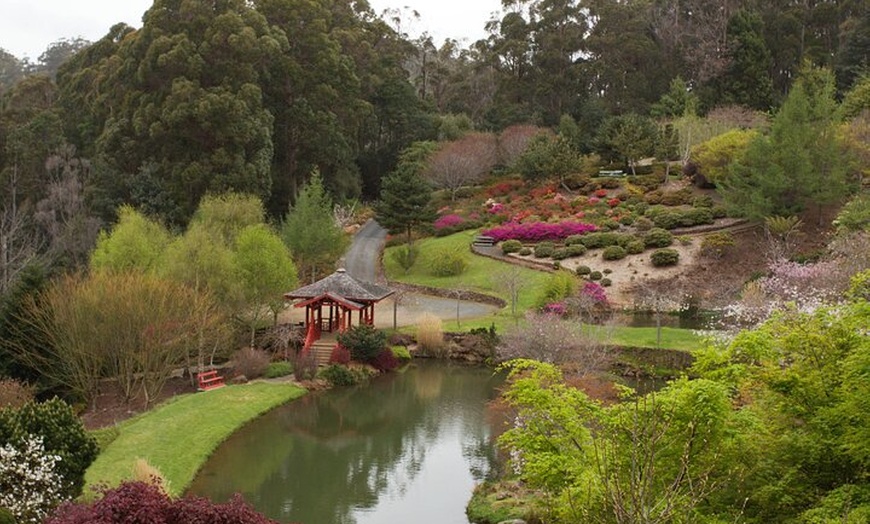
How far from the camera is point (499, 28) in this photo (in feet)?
240

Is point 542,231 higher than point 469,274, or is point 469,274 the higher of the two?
point 542,231

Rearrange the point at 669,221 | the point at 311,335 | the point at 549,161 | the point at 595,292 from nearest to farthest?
the point at 311,335 < the point at 595,292 < the point at 669,221 < the point at 549,161

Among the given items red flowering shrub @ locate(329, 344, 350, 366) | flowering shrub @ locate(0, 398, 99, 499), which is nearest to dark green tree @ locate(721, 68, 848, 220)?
red flowering shrub @ locate(329, 344, 350, 366)

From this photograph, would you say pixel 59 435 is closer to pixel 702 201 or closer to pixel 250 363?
pixel 250 363

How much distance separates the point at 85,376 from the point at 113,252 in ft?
20.4

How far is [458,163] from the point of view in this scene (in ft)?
176

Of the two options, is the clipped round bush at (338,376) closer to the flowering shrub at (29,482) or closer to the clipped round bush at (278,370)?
the clipped round bush at (278,370)

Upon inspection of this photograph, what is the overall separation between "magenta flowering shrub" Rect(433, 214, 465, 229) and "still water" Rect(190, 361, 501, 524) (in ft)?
65.3

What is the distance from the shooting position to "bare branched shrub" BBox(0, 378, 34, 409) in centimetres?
2095

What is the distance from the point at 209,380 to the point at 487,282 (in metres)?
17.2

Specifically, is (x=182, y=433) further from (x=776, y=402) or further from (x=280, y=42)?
(x=280, y=42)

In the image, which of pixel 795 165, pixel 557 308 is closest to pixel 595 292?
pixel 557 308

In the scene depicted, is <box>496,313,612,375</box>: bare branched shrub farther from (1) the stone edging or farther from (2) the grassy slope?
(1) the stone edging

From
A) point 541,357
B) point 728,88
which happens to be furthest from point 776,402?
point 728,88
